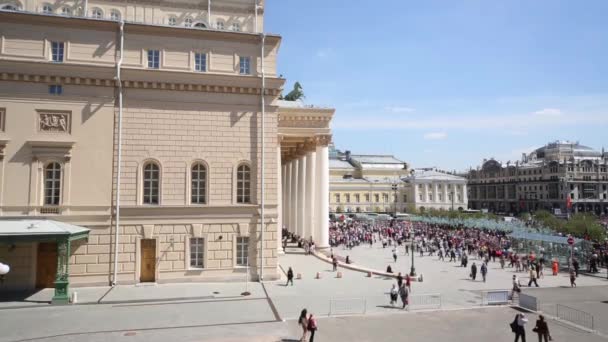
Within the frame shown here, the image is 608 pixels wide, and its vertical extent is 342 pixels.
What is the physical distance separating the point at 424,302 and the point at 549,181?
118281mm

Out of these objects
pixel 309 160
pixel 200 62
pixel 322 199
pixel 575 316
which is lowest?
pixel 575 316

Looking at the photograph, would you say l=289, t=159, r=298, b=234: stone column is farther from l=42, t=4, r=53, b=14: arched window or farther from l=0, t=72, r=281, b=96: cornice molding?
l=42, t=4, r=53, b=14: arched window

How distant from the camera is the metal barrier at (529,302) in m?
18.2

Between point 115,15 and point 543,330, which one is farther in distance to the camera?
point 115,15

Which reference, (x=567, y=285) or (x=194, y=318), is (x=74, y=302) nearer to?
(x=194, y=318)

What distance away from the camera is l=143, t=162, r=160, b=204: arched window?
22.4 metres

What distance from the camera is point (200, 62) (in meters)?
23.4

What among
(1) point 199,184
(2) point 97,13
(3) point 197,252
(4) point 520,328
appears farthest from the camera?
(2) point 97,13

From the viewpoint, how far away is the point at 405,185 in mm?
114188

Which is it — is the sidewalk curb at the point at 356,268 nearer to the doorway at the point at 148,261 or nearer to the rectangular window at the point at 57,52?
the doorway at the point at 148,261

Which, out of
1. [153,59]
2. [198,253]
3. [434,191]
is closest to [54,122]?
[153,59]

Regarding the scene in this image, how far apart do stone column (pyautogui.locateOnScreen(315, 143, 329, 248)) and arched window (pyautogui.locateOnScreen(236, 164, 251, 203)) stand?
451 inches

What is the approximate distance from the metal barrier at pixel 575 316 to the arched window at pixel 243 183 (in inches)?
606

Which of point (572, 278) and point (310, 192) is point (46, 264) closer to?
point (310, 192)
